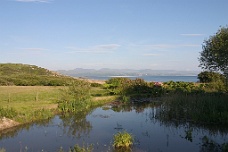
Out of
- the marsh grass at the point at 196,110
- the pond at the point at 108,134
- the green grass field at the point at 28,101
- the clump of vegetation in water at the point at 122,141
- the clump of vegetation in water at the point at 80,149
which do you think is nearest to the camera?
the clump of vegetation in water at the point at 80,149

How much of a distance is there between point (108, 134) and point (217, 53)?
13.1 m

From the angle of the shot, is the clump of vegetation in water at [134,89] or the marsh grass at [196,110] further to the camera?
the clump of vegetation in water at [134,89]

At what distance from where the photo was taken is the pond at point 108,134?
1329 centimetres

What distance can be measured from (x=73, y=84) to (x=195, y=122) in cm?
1210

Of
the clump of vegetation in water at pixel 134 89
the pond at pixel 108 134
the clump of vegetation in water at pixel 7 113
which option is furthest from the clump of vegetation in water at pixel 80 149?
the clump of vegetation in water at pixel 134 89

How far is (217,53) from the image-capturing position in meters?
24.0

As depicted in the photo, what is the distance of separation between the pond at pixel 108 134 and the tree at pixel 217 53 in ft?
25.6

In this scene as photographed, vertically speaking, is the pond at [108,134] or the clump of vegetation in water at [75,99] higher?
the clump of vegetation in water at [75,99]

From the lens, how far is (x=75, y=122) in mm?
19297

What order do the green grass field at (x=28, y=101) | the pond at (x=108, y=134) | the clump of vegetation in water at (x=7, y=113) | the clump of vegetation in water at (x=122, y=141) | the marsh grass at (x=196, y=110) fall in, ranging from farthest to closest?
1. the green grass field at (x=28, y=101)
2. the clump of vegetation in water at (x=7, y=113)
3. the marsh grass at (x=196, y=110)
4. the pond at (x=108, y=134)
5. the clump of vegetation in water at (x=122, y=141)

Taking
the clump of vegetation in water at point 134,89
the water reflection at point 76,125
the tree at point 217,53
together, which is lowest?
the water reflection at point 76,125

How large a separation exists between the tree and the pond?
307 inches

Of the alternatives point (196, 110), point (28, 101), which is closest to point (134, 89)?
point (28, 101)

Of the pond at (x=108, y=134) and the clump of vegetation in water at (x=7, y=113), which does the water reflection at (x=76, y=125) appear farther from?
the clump of vegetation in water at (x=7, y=113)
